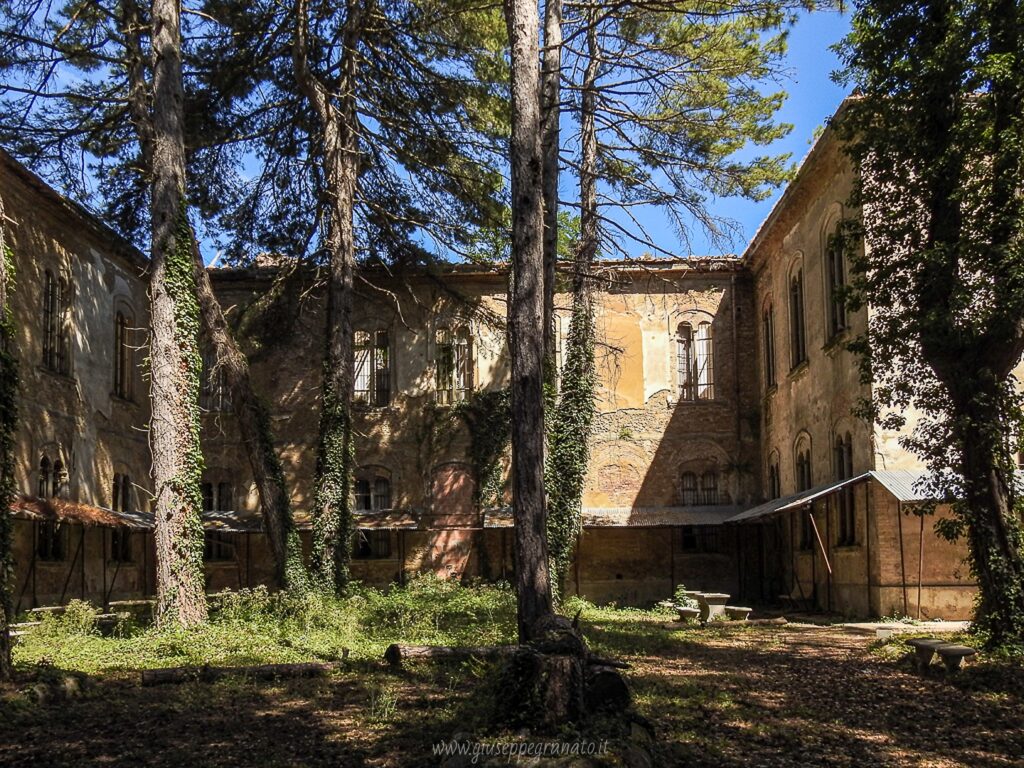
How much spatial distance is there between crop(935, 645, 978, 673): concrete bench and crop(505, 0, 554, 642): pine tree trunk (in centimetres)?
416

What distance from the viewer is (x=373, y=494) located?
25.3 m

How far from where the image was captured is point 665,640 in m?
14.4

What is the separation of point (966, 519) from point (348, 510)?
1199 centimetres

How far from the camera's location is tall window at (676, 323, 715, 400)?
2536 cm

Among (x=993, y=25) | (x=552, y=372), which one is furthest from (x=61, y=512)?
(x=993, y=25)

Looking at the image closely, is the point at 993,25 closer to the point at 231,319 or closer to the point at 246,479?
the point at 231,319

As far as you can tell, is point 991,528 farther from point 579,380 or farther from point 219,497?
point 219,497

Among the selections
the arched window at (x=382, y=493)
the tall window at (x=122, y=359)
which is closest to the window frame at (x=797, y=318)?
the arched window at (x=382, y=493)

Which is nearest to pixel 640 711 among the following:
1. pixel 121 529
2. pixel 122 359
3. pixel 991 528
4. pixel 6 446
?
pixel 991 528

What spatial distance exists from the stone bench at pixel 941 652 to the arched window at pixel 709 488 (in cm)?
1380

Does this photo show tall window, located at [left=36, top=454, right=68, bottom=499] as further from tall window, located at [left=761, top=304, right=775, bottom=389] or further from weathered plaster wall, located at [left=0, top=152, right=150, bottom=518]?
tall window, located at [left=761, top=304, right=775, bottom=389]

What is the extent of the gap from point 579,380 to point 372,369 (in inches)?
284

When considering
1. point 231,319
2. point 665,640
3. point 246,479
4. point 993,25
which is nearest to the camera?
point 993,25

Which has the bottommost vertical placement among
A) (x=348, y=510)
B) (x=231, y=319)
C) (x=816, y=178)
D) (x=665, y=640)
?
(x=665, y=640)
